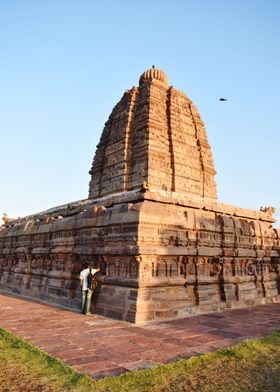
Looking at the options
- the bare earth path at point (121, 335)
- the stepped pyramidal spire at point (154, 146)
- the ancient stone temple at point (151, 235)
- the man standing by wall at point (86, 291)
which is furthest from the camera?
the stepped pyramidal spire at point (154, 146)

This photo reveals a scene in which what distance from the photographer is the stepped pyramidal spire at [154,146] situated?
14242 mm

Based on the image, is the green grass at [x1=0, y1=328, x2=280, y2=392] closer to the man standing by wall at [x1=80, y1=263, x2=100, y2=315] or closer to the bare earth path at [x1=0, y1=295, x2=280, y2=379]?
the bare earth path at [x1=0, y1=295, x2=280, y2=379]

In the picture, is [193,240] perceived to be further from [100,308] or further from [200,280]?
[100,308]

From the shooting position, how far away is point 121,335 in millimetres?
5730

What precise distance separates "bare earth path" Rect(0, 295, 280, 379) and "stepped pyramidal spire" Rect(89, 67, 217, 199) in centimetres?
711

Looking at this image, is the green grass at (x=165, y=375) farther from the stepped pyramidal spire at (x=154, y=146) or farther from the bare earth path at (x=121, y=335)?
the stepped pyramidal spire at (x=154, y=146)

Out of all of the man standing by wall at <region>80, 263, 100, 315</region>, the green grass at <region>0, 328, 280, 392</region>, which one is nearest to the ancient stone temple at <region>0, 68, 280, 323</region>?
the man standing by wall at <region>80, 263, 100, 315</region>

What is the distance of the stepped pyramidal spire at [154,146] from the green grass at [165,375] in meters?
9.51

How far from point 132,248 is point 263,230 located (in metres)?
6.61

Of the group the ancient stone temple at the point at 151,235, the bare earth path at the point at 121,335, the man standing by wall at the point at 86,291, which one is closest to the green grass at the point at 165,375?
the bare earth path at the point at 121,335

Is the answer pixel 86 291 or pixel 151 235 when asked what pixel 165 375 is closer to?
pixel 151 235

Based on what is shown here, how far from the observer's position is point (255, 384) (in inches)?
139

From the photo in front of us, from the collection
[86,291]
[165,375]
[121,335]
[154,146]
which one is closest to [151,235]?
[86,291]

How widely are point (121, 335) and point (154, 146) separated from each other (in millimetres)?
9775
